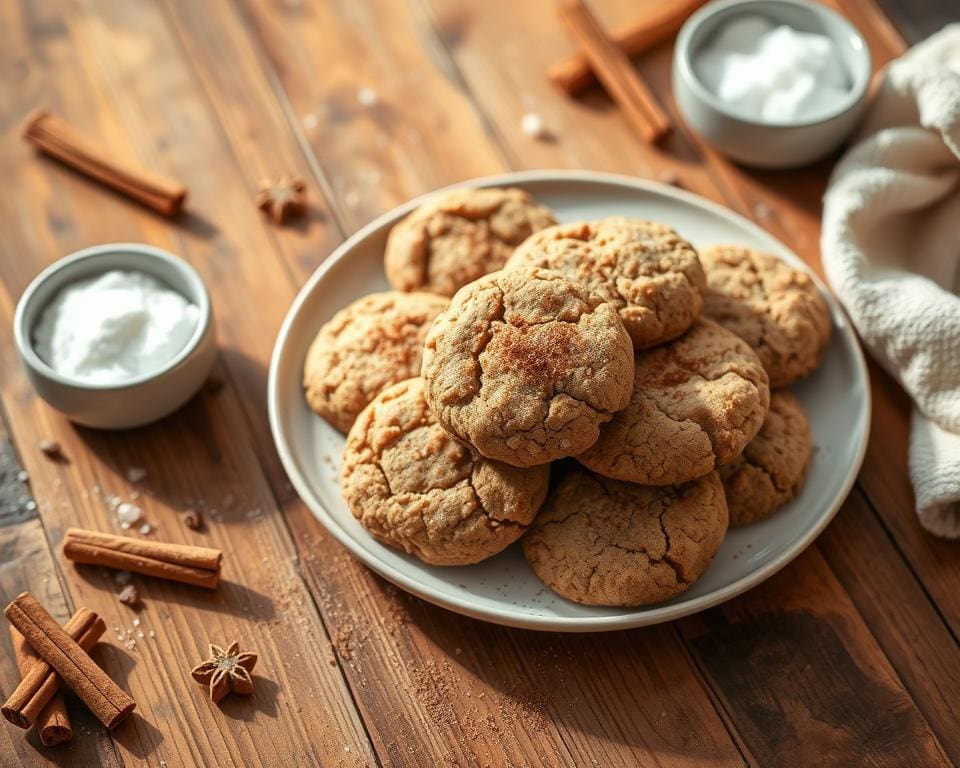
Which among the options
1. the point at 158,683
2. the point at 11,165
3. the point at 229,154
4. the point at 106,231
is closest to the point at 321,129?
the point at 229,154

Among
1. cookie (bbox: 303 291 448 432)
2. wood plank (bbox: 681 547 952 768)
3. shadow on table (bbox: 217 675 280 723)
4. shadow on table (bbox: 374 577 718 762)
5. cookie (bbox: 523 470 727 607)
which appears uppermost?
cookie (bbox: 303 291 448 432)

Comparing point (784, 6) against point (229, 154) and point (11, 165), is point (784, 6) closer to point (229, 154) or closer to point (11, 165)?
point (229, 154)

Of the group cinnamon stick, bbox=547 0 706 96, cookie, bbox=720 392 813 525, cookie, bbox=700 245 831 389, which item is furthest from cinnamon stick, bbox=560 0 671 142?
cookie, bbox=720 392 813 525

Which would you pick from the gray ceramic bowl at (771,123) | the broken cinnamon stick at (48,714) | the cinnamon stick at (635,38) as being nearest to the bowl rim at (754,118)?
the gray ceramic bowl at (771,123)

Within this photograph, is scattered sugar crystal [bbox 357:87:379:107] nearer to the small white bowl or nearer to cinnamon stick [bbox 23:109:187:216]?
cinnamon stick [bbox 23:109:187:216]

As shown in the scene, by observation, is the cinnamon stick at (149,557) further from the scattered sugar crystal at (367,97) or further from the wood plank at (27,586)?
the scattered sugar crystal at (367,97)

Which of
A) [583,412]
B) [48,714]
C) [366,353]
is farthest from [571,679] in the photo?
[48,714]
